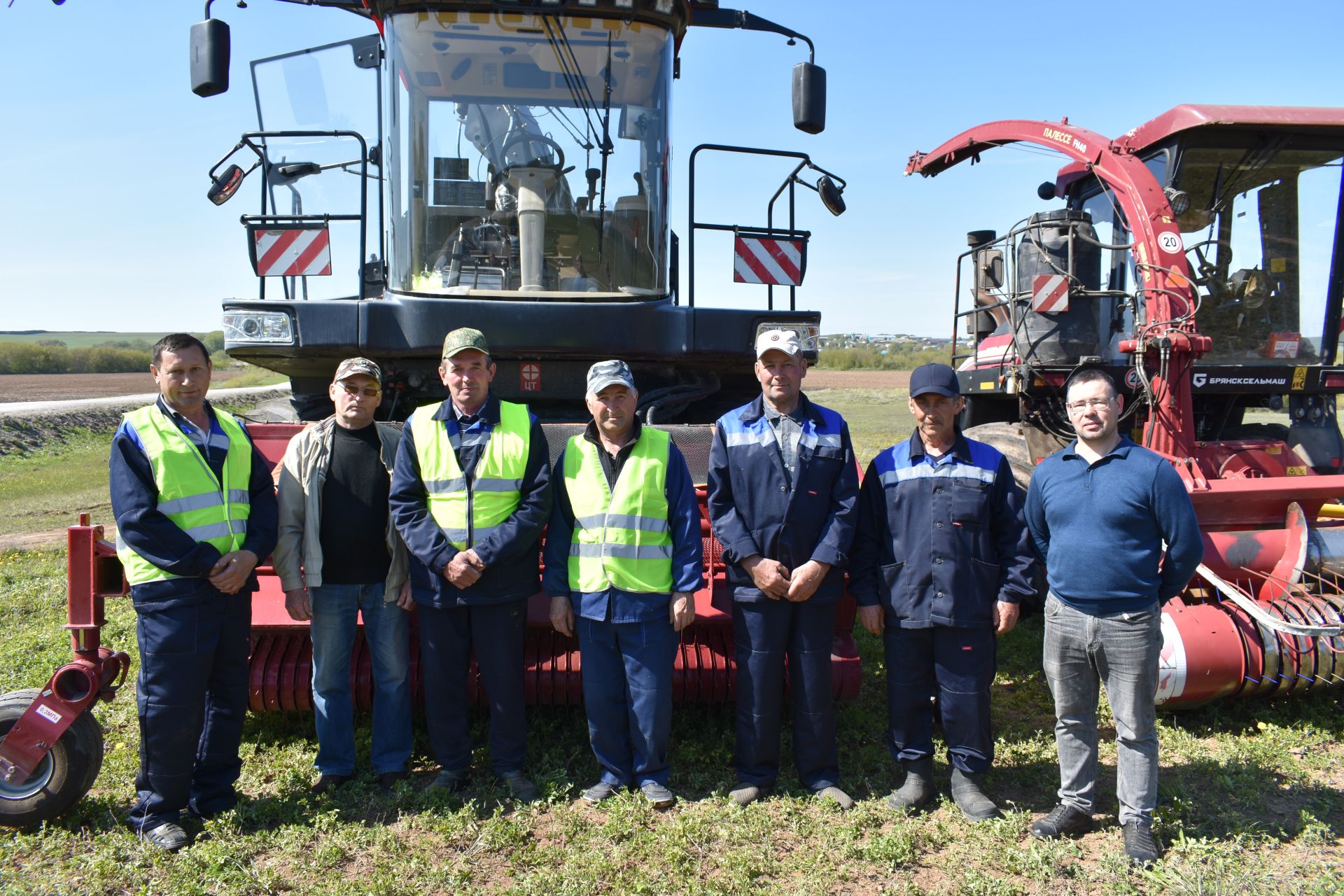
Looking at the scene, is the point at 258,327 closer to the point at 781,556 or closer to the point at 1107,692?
the point at 781,556

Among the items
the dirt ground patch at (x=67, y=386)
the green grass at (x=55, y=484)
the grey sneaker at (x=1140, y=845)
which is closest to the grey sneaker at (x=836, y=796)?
the grey sneaker at (x=1140, y=845)

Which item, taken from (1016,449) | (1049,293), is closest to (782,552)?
(1016,449)

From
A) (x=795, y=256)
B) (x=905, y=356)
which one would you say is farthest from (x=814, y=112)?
(x=905, y=356)

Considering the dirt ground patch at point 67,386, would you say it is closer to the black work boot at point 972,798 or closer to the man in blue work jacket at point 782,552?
the man in blue work jacket at point 782,552

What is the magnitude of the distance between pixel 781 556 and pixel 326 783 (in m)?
A: 1.93

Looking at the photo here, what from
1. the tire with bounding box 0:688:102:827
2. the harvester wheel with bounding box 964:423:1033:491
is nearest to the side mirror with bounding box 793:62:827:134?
the harvester wheel with bounding box 964:423:1033:491

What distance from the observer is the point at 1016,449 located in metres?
6.27

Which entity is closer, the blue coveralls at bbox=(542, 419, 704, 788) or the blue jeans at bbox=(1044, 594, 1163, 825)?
the blue jeans at bbox=(1044, 594, 1163, 825)

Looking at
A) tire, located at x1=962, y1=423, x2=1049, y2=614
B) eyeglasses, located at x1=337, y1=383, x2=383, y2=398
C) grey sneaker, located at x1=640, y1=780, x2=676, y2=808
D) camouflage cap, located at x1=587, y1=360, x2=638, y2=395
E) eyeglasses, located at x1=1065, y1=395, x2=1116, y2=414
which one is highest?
camouflage cap, located at x1=587, y1=360, x2=638, y2=395

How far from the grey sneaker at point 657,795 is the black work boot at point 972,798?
104 cm

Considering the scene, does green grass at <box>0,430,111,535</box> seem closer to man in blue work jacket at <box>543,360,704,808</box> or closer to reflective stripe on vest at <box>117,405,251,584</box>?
reflective stripe on vest at <box>117,405,251,584</box>

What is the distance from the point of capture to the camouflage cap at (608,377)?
3.52 meters

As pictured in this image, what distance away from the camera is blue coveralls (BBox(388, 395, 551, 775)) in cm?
351

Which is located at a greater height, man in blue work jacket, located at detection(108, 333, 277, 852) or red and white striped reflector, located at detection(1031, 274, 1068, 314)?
red and white striped reflector, located at detection(1031, 274, 1068, 314)
